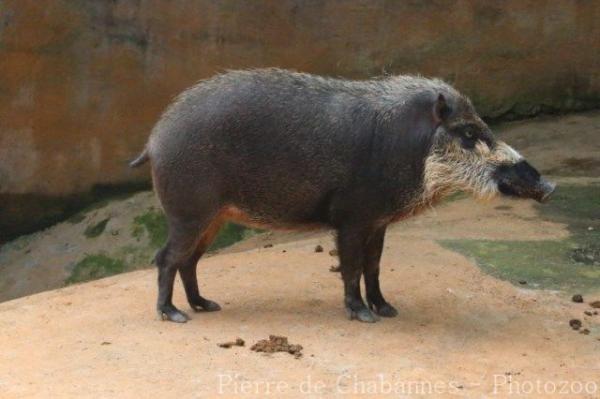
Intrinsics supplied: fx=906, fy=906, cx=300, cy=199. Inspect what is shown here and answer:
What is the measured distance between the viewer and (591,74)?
12305 millimetres

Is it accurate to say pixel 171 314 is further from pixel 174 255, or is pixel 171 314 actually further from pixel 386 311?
pixel 386 311

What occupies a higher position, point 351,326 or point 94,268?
point 351,326

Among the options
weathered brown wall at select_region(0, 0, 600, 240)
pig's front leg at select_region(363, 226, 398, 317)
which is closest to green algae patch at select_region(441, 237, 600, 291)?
pig's front leg at select_region(363, 226, 398, 317)

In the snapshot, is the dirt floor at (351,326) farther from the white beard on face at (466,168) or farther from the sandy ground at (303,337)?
the white beard on face at (466,168)

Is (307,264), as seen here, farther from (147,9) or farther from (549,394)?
(147,9)

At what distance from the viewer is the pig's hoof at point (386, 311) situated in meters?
6.27

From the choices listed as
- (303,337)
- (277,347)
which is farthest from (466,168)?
(277,347)

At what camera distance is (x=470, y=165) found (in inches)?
235

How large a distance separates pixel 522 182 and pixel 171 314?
2510 millimetres

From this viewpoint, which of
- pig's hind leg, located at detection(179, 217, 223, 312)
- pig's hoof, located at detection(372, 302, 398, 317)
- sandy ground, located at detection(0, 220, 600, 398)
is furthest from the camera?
pig's hind leg, located at detection(179, 217, 223, 312)

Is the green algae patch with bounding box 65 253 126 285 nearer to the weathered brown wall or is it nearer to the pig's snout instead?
the weathered brown wall

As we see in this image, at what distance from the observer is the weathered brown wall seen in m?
10.6

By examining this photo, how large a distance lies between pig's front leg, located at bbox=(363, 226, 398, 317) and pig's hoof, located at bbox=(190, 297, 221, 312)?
42.6 inches

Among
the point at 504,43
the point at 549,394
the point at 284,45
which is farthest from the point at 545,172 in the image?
the point at 549,394
